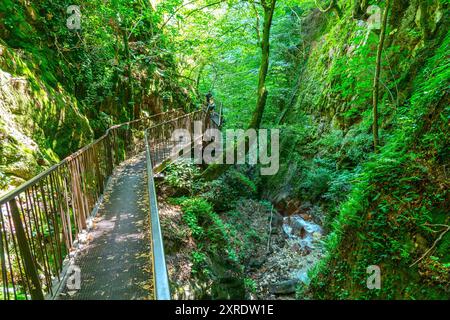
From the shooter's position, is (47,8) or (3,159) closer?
(3,159)

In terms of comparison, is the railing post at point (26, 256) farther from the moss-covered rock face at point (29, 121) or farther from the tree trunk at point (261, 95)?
the tree trunk at point (261, 95)

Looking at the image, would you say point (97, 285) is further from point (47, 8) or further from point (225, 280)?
point (47, 8)

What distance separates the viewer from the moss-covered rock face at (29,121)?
421 centimetres

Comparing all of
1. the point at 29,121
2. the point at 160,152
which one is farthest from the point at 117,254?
the point at 160,152

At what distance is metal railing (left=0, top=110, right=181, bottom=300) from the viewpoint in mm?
2586

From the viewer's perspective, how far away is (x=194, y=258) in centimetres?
581

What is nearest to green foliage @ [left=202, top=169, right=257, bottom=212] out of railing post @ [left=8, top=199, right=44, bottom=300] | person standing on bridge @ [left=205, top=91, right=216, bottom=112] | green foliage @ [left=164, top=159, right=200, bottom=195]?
green foliage @ [left=164, top=159, right=200, bottom=195]

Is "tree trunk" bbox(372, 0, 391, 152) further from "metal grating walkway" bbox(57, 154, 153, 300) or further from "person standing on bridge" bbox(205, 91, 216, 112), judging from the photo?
"person standing on bridge" bbox(205, 91, 216, 112)

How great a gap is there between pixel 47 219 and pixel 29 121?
112 inches

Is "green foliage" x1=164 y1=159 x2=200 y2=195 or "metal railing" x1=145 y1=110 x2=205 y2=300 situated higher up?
"metal railing" x1=145 y1=110 x2=205 y2=300

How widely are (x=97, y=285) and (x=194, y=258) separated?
2.75 m

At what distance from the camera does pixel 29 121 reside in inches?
199
